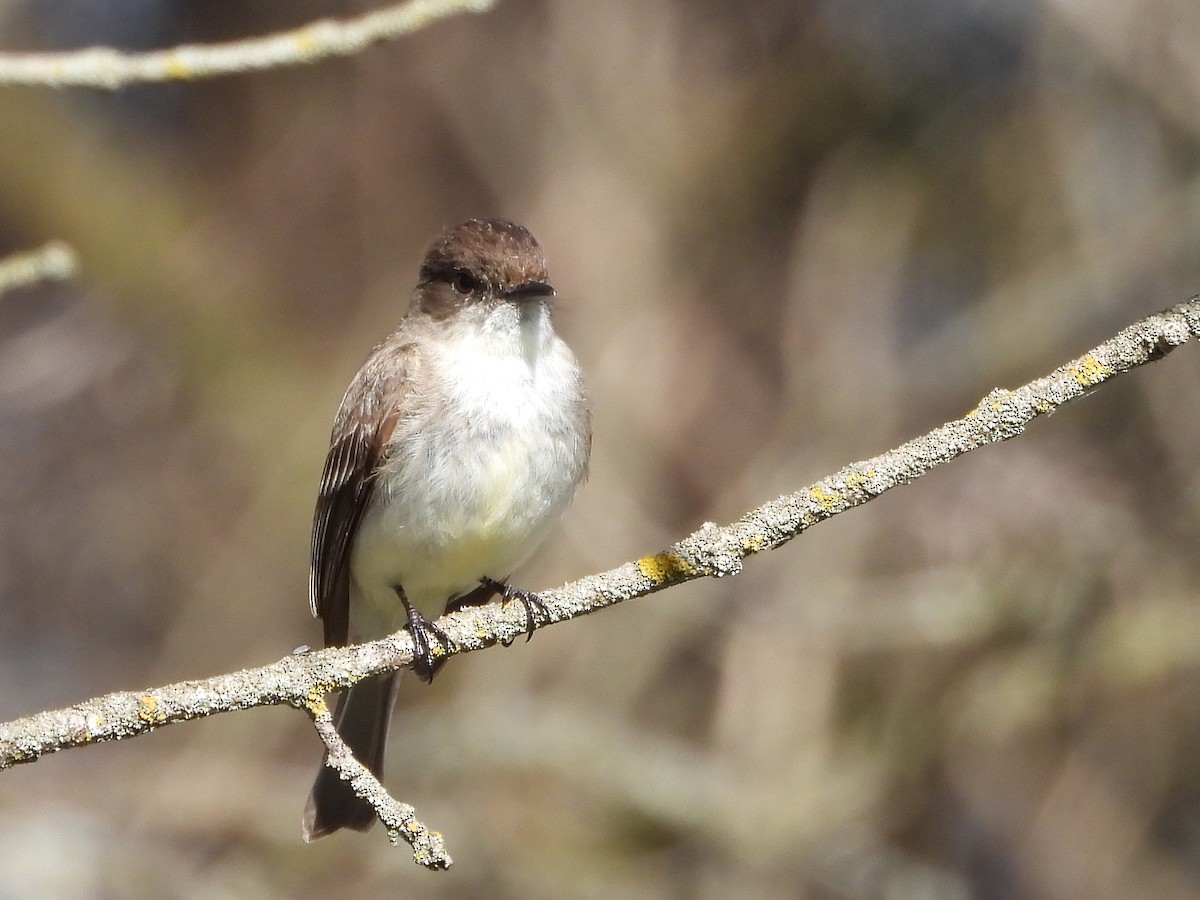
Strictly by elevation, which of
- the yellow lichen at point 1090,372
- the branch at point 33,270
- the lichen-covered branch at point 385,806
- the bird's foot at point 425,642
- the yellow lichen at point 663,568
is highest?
the branch at point 33,270

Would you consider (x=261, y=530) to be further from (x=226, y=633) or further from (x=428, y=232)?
(x=428, y=232)

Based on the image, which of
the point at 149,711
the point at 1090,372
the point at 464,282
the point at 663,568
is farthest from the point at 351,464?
the point at 1090,372

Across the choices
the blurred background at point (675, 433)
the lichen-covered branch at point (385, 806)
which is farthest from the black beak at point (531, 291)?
the blurred background at point (675, 433)

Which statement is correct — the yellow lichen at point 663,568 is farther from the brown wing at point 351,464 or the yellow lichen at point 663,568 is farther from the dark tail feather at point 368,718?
the dark tail feather at point 368,718

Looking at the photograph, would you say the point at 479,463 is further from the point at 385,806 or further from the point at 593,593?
the point at 385,806

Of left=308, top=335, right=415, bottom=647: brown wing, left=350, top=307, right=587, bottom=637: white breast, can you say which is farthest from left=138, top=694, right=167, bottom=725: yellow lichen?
left=308, top=335, right=415, bottom=647: brown wing

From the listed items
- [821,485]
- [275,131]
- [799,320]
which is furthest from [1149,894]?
[275,131]
